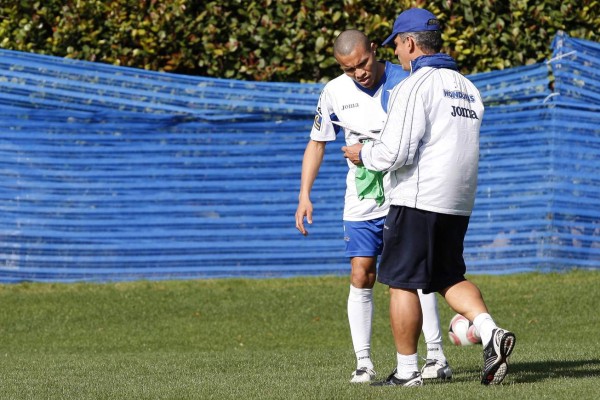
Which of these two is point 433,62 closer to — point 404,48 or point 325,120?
point 404,48

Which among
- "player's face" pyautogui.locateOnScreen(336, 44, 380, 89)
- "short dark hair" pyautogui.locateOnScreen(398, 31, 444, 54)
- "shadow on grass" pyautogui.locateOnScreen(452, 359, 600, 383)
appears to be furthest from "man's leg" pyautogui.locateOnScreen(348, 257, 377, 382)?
"short dark hair" pyautogui.locateOnScreen(398, 31, 444, 54)

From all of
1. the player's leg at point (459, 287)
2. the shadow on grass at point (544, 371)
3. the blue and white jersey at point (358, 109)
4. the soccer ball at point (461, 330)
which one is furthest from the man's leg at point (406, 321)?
the soccer ball at point (461, 330)

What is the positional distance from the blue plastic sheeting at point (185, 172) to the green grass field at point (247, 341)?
0.78 ft

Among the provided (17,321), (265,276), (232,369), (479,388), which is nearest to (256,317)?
(265,276)

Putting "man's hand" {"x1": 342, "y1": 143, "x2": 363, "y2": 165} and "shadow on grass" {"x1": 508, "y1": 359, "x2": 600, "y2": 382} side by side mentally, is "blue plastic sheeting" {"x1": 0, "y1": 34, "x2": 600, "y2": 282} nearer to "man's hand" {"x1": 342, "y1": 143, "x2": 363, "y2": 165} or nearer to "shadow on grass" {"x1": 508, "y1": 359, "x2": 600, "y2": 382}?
"shadow on grass" {"x1": 508, "y1": 359, "x2": 600, "y2": 382}

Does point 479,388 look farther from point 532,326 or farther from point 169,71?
point 169,71

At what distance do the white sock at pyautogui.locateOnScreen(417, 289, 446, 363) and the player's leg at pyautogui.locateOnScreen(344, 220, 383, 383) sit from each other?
1.12ft

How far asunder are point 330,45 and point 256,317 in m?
3.48

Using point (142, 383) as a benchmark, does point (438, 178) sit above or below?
above

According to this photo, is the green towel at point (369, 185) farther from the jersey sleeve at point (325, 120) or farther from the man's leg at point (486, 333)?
the man's leg at point (486, 333)

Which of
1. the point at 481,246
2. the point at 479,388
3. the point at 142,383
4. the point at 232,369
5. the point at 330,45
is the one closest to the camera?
the point at 479,388

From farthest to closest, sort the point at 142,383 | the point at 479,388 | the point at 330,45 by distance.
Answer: the point at 330,45, the point at 142,383, the point at 479,388

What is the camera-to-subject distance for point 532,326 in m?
11.0

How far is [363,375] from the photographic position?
22.9 ft
